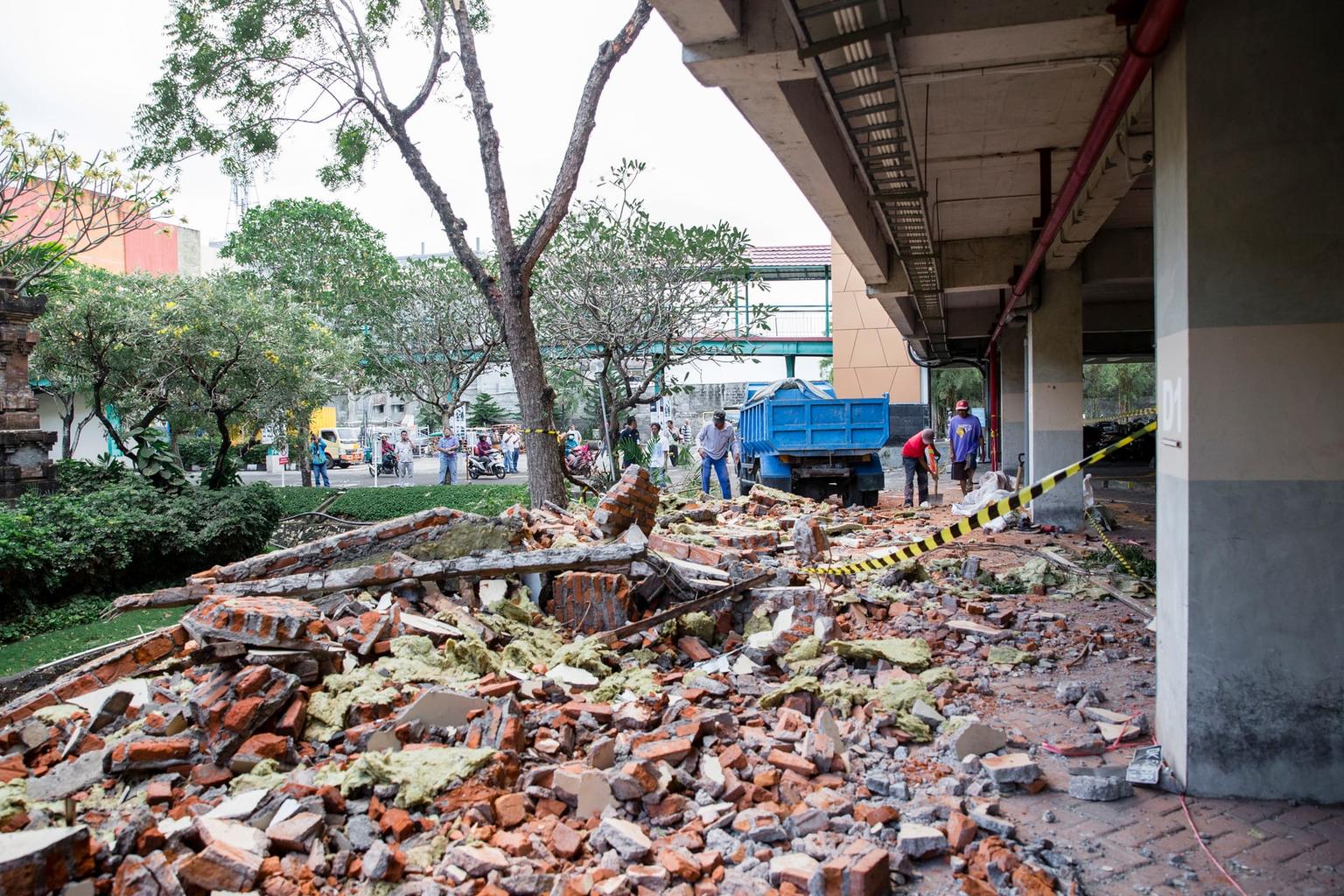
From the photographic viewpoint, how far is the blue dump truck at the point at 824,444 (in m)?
14.1

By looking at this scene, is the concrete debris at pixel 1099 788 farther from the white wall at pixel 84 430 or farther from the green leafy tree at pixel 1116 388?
the green leafy tree at pixel 1116 388

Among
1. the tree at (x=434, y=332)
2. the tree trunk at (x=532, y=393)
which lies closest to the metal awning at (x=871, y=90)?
the tree trunk at (x=532, y=393)

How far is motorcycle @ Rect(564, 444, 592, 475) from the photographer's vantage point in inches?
833

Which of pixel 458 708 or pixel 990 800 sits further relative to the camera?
pixel 458 708

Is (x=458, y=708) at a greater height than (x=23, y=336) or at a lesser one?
lesser

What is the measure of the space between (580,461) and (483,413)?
65.6 feet

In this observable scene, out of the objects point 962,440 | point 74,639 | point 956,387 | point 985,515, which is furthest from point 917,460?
point 956,387

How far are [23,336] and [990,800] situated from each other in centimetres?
1301

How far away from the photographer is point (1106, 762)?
12.8ft

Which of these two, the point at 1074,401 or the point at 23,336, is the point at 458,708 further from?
the point at 23,336

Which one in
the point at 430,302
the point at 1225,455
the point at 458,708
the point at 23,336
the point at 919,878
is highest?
the point at 430,302

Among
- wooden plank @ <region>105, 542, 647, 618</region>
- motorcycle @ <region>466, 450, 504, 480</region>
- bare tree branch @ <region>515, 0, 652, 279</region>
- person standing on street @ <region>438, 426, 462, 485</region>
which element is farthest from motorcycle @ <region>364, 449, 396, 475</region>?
wooden plank @ <region>105, 542, 647, 618</region>

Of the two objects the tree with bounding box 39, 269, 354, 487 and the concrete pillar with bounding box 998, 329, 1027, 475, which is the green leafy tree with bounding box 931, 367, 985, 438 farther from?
the tree with bounding box 39, 269, 354, 487

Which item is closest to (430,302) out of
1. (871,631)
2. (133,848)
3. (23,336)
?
(23,336)
